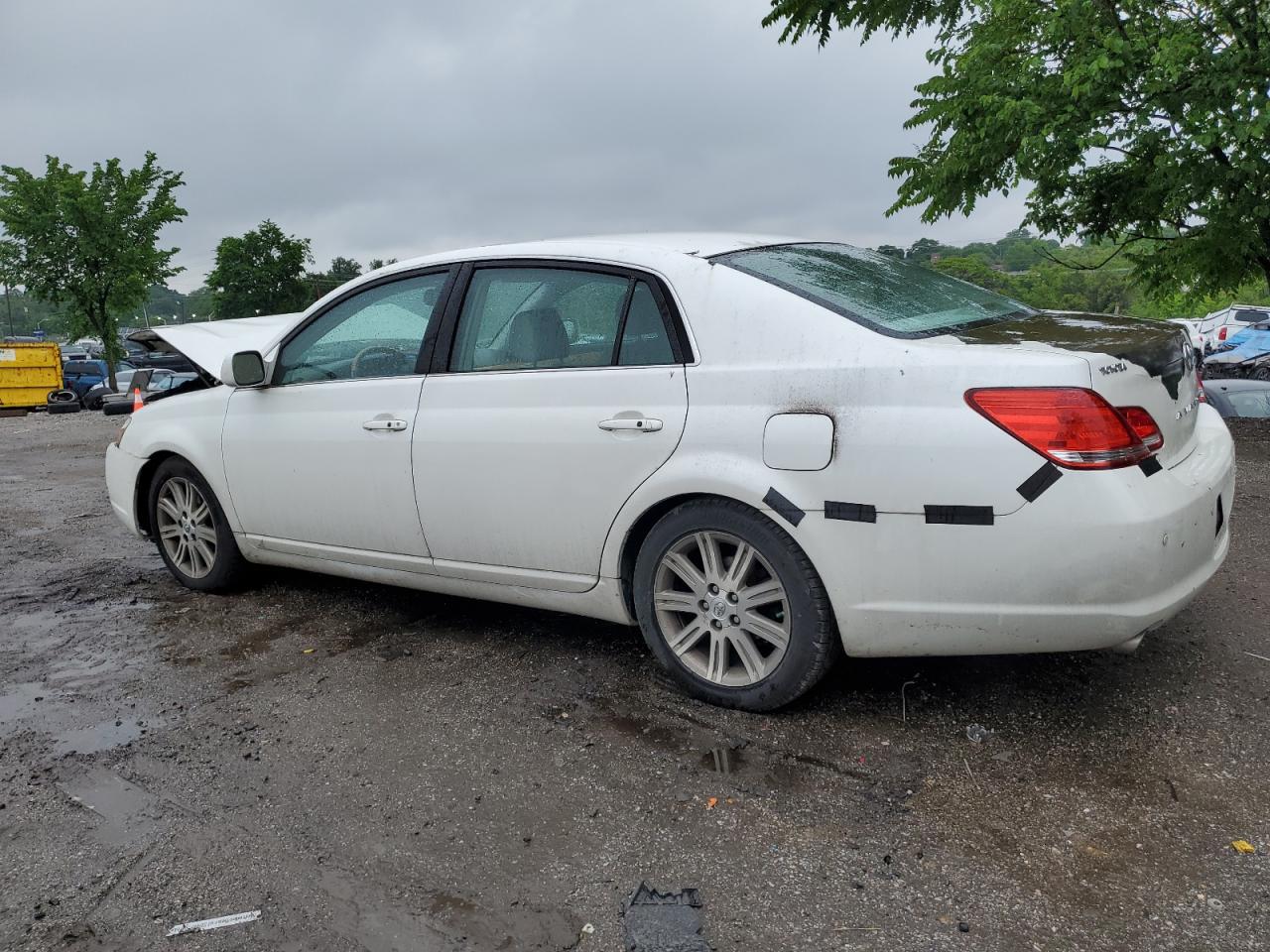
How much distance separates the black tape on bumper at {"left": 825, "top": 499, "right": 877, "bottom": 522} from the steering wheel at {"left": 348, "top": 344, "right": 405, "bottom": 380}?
2.05 metres

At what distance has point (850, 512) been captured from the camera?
120 inches

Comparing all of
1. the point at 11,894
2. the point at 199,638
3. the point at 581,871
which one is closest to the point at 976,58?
the point at 199,638

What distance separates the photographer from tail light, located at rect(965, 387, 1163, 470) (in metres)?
2.80

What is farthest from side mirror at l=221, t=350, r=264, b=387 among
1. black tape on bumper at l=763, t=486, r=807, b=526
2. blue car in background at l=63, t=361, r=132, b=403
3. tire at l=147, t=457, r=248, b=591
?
blue car in background at l=63, t=361, r=132, b=403

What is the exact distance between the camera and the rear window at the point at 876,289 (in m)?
3.30

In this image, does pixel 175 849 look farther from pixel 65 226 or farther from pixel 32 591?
pixel 65 226

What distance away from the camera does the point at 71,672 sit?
13.8 ft

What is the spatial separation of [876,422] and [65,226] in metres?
33.2

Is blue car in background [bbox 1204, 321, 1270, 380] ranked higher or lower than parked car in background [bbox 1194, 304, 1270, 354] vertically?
lower

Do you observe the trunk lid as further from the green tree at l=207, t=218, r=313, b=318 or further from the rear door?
the green tree at l=207, t=218, r=313, b=318

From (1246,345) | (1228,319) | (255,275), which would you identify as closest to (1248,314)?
(1228,319)

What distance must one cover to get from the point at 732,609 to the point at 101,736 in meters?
2.22

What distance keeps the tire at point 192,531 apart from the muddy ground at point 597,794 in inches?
23.4

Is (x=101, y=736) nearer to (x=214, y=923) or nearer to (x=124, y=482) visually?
(x=214, y=923)
